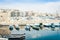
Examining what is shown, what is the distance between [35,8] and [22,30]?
69 centimetres

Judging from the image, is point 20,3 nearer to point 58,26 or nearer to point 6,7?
point 6,7

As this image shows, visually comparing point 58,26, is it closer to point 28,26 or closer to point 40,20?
point 40,20

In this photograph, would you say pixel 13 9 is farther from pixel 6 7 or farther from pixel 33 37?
pixel 33 37

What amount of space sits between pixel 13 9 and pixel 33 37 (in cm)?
91

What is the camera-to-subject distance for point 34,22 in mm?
4766

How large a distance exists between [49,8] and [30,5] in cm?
52

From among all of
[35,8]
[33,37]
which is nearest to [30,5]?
[35,8]

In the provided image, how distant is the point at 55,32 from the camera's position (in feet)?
15.5

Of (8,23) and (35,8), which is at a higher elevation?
(35,8)

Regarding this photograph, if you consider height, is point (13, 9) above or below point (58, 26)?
above

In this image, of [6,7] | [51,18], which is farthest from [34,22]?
[6,7]

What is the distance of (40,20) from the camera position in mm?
4762

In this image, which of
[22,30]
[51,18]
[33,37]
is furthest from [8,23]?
[51,18]

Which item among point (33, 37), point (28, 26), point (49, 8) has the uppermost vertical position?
point (49, 8)
